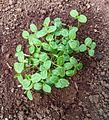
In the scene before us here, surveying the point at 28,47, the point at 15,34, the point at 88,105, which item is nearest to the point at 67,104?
the point at 88,105

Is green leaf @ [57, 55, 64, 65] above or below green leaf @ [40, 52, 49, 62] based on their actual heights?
below

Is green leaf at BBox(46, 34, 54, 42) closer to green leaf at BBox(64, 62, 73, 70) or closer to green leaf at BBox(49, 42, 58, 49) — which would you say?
green leaf at BBox(49, 42, 58, 49)

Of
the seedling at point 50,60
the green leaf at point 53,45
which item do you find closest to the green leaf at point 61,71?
the seedling at point 50,60

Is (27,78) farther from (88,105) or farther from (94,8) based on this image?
(94,8)

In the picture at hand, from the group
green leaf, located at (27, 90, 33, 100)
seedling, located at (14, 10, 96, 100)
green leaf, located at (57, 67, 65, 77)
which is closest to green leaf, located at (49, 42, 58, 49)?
seedling, located at (14, 10, 96, 100)

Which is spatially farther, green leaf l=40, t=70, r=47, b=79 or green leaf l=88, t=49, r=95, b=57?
green leaf l=88, t=49, r=95, b=57

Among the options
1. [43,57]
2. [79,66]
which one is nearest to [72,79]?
[79,66]
